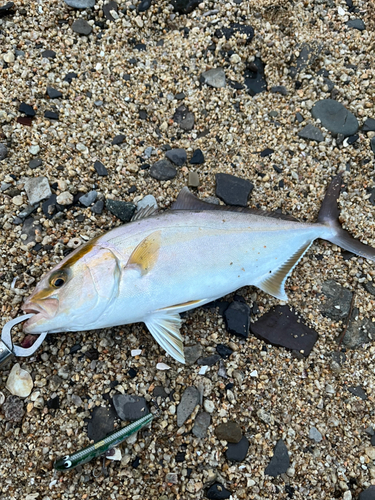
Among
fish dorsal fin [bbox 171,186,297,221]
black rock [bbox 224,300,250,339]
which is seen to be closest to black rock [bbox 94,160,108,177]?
fish dorsal fin [bbox 171,186,297,221]

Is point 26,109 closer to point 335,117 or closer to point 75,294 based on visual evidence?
point 75,294

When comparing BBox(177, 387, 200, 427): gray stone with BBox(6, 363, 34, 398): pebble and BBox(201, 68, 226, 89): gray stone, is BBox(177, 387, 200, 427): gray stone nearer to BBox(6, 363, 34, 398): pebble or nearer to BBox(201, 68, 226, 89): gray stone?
BBox(6, 363, 34, 398): pebble

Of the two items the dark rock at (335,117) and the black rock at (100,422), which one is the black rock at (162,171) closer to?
the dark rock at (335,117)

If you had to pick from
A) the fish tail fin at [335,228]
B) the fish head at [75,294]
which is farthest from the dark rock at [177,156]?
the fish tail fin at [335,228]

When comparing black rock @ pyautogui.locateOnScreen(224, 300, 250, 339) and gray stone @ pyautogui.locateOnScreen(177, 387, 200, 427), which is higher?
black rock @ pyautogui.locateOnScreen(224, 300, 250, 339)

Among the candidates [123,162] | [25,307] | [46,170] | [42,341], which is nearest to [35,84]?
[46,170]

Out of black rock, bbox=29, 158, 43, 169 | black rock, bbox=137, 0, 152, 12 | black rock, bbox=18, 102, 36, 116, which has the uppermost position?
black rock, bbox=137, 0, 152, 12
